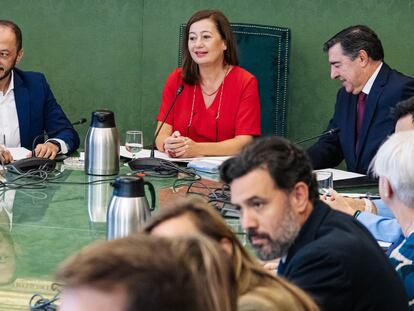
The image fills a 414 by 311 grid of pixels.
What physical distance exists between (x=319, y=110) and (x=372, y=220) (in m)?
2.55

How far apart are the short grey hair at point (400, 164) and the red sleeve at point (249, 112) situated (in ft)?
6.30

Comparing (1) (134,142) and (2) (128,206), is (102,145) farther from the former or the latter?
(2) (128,206)

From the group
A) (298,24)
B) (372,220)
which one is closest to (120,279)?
(372,220)

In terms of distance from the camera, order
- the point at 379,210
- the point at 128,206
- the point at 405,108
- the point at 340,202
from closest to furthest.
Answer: the point at 128,206, the point at 340,202, the point at 379,210, the point at 405,108

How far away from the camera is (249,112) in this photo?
438 centimetres

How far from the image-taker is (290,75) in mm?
5348

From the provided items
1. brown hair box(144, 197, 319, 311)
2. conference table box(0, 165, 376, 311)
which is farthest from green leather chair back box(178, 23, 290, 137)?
brown hair box(144, 197, 319, 311)

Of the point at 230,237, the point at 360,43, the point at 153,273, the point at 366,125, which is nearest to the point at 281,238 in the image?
the point at 230,237

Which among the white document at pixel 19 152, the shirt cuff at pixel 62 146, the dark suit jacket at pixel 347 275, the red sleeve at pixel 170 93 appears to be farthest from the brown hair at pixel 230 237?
the red sleeve at pixel 170 93

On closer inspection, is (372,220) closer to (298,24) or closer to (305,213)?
(305,213)

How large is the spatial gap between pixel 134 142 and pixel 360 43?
1.22m

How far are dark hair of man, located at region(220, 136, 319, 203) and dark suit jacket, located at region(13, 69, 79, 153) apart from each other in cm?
216

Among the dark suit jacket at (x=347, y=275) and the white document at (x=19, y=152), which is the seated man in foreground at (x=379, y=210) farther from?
the white document at (x=19, y=152)

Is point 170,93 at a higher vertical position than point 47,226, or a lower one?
higher
